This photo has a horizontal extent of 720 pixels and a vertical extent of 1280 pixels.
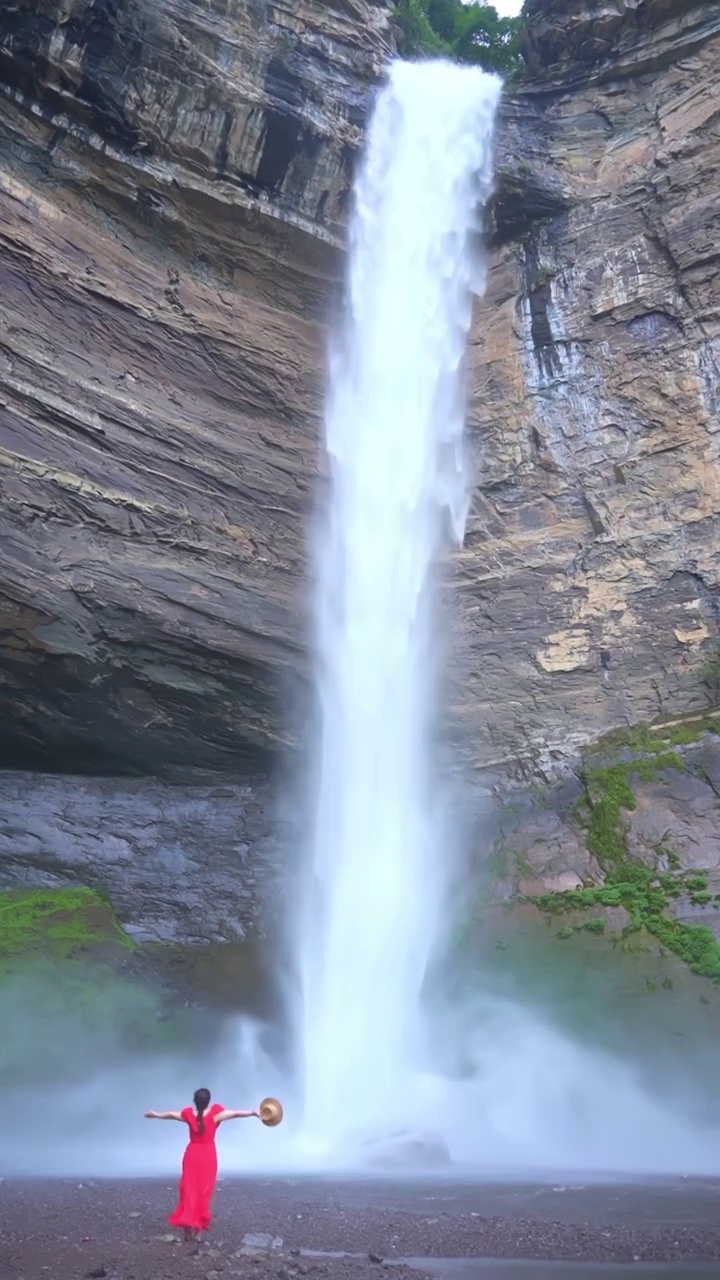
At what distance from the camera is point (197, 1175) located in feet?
18.5

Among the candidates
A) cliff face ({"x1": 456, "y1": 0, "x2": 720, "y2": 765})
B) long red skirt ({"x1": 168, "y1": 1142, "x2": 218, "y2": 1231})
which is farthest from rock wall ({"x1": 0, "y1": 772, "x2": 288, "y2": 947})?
long red skirt ({"x1": 168, "y1": 1142, "x2": 218, "y2": 1231})

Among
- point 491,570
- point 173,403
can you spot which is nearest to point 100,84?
point 173,403

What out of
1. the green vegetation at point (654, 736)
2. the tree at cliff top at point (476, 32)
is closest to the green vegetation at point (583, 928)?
the green vegetation at point (654, 736)

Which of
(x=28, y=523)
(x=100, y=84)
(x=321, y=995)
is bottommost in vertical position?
(x=321, y=995)

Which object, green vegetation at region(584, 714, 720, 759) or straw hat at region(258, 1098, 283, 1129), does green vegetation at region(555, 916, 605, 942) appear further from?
straw hat at region(258, 1098, 283, 1129)

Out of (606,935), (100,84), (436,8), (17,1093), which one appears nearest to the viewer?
(17,1093)

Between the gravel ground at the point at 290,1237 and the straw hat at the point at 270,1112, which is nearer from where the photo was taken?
the straw hat at the point at 270,1112

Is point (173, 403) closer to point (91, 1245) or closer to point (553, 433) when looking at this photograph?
point (553, 433)

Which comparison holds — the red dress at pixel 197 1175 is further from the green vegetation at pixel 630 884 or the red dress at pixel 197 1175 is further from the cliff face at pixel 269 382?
the cliff face at pixel 269 382

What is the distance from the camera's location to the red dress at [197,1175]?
18.3 feet

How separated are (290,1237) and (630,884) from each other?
8.37 metres

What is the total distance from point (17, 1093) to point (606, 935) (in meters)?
7.80

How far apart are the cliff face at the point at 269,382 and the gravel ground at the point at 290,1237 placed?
807 centimetres

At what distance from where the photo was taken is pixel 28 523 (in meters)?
13.0
